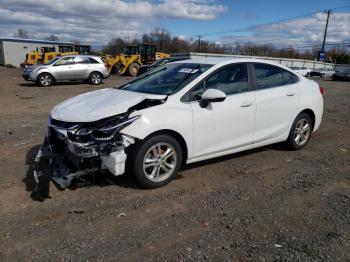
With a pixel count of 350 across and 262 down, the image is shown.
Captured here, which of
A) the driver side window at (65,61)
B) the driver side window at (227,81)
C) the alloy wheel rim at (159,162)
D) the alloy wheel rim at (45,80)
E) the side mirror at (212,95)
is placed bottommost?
the alloy wheel rim at (45,80)

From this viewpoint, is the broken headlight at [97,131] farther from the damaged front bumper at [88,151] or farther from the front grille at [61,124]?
the front grille at [61,124]

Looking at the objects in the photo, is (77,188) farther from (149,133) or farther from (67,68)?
(67,68)

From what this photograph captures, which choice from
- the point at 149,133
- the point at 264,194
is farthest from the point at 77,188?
the point at 264,194

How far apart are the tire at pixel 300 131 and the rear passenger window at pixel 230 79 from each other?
1.38 metres

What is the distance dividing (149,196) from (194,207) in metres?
0.60

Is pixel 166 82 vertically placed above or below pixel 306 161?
above

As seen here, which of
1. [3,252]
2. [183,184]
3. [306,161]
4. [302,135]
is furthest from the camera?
[302,135]

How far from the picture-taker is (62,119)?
4289mm

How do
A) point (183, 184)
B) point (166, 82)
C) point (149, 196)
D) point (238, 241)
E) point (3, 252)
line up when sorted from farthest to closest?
point (166, 82) < point (183, 184) < point (149, 196) < point (238, 241) < point (3, 252)

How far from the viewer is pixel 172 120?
4.36 m

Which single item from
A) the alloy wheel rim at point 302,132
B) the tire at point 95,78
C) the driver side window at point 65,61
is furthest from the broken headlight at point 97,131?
the tire at point 95,78

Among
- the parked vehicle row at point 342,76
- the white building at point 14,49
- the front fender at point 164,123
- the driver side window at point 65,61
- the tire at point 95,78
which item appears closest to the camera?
the front fender at point 164,123

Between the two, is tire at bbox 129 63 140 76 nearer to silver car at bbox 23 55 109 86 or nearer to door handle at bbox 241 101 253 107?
silver car at bbox 23 55 109 86

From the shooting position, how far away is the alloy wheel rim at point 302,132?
610 centimetres
